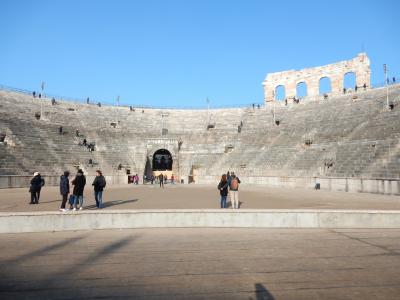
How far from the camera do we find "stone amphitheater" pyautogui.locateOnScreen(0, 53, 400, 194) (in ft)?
102

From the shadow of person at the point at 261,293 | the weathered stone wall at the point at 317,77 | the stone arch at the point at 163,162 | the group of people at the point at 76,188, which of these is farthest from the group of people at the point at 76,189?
the weathered stone wall at the point at 317,77

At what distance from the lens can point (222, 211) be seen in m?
10.9

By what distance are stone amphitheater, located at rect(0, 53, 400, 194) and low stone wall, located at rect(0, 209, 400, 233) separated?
1465 centimetres

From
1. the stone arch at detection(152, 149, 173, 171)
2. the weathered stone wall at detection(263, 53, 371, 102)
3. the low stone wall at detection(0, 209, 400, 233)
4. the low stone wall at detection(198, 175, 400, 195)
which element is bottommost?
the low stone wall at detection(0, 209, 400, 233)

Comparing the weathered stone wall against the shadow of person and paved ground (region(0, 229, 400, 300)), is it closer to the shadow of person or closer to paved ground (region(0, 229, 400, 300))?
paved ground (region(0, 229, 400, 300))

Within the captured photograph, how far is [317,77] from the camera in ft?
164

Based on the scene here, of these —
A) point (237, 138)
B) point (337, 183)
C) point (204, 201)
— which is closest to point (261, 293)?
point (204, 201)

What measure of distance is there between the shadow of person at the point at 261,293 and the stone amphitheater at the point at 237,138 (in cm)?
2126

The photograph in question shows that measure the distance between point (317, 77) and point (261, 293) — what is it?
4981 cm

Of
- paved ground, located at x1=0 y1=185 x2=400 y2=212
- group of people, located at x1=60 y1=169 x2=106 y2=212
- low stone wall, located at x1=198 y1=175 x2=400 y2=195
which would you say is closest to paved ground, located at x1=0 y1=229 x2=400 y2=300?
group of people, located at x1=60 y1=169 x2=106 y2=212

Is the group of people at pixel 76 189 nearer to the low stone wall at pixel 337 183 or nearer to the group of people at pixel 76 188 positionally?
the group of people at pixel 76 188

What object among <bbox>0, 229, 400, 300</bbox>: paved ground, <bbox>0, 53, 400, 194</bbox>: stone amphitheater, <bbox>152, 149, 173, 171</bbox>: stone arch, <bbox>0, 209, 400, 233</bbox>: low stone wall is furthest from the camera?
<bbox>152, 149, 173, 171</bbox>: stone arch

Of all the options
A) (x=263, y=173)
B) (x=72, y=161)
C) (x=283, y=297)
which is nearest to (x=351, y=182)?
(x=263, y=173)

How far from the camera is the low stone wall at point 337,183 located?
23383 mm
